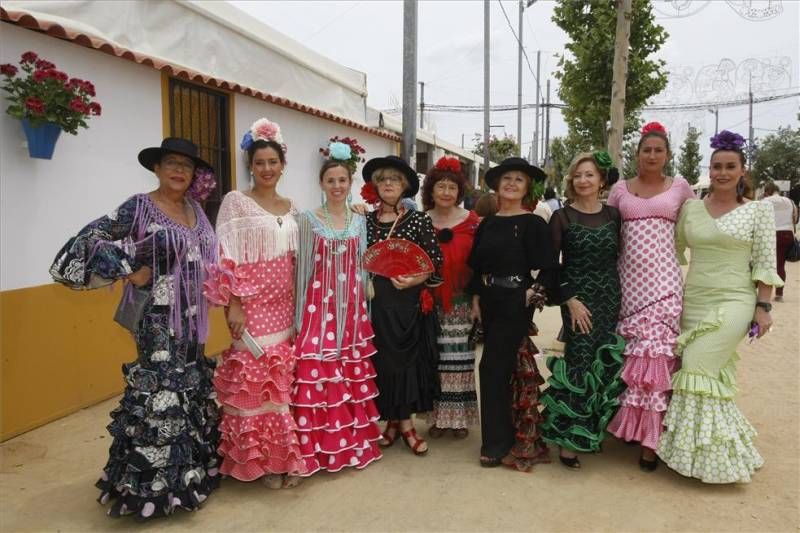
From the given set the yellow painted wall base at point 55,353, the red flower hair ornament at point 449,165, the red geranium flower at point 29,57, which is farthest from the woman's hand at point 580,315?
the red geranium flower at point 29,57

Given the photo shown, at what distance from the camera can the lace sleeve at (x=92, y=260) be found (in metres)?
2.92

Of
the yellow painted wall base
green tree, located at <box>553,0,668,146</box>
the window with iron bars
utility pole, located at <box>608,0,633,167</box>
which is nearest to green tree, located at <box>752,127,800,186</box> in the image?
green tree, located at <box>553,0,668,146</box>

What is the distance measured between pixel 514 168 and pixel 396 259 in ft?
3.15

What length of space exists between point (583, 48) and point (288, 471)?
731 cm

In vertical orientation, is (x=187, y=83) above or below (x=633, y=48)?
below

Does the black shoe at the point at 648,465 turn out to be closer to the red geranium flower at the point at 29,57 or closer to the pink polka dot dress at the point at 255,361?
the pink polka dot dress at the point at 255,361

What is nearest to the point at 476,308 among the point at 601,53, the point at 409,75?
the point at 409,75

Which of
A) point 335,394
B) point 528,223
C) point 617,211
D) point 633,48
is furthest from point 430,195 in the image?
point 633,48

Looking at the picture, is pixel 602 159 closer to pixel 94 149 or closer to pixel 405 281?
pixel 405 281

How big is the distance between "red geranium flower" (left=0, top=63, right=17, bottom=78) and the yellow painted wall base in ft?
4.81

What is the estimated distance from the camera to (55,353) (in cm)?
444

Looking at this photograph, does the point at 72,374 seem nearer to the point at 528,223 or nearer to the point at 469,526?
the point at 469,526

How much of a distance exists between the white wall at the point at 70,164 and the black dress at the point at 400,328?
97.7 inches

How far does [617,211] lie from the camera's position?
3855 mm
